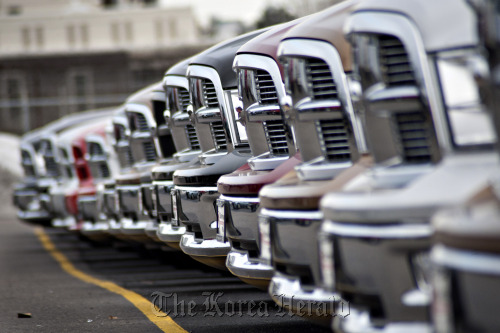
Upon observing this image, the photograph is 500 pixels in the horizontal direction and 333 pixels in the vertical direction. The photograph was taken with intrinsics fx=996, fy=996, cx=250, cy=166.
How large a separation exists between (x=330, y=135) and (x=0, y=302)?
453 cm

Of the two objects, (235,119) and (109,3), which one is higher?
(109,3)

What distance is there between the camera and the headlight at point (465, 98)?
3.62 meters

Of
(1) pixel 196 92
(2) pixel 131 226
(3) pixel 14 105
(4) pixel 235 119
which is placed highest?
(3) pixel 14 105

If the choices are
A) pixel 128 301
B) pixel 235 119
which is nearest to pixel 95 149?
pixel 128 301

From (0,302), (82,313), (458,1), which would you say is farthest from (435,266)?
(0,302)

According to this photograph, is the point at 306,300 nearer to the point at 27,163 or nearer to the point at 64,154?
the point at 64,154

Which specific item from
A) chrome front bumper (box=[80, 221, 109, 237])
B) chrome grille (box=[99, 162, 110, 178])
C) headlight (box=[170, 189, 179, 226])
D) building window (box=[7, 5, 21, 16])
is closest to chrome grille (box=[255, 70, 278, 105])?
headlight (box=[170, 189, 179, 226])

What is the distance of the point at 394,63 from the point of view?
13.9 ft

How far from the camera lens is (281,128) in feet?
20.6

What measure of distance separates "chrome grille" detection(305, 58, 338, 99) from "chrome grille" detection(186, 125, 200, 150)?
3.30m

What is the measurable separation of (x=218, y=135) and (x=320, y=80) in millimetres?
2483

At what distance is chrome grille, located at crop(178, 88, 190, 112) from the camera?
332 inches

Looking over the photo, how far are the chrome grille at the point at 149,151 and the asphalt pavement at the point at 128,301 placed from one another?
3.96ft

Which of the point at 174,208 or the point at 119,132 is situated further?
the point at 119,132
